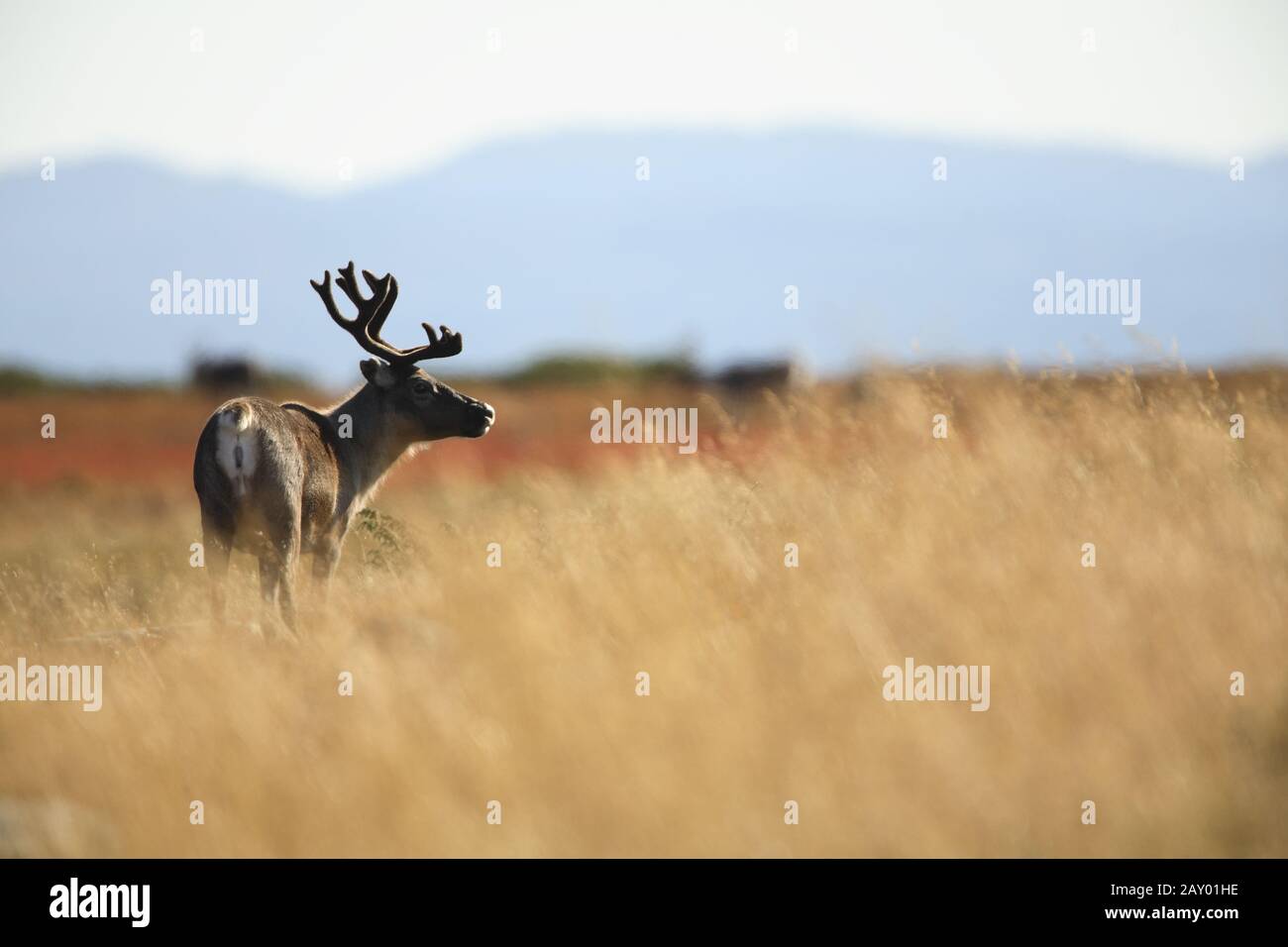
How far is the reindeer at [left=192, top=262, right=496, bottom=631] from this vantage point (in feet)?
30.9

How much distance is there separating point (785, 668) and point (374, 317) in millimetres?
6112

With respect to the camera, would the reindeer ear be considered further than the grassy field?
Yes

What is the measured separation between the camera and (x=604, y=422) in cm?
1120

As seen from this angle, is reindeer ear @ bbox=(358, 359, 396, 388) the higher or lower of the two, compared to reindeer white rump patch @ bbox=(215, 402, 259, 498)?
higher

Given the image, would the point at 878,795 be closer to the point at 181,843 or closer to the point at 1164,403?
the point at 181,843

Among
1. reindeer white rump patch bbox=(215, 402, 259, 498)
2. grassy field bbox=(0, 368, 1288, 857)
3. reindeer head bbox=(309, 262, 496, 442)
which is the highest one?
reindeer head bbox=(309, 262, 496, 442)

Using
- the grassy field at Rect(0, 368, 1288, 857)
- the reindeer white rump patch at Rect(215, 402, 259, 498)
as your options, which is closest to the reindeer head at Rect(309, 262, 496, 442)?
the grassy field at Rect(0, 368, 1288, 857)

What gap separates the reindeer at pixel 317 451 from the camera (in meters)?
9.42

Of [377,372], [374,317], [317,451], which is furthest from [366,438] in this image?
[374,317]

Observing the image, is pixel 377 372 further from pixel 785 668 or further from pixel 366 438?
pixel 785 668

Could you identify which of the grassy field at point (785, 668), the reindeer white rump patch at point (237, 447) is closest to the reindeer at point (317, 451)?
the reindeer white rump patch at point (237, 447)

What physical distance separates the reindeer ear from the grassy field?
1.66 metres

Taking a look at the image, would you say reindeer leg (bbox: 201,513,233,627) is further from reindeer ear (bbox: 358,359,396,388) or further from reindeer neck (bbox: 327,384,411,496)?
reindeer ear (bbox: 358,359,396,388)

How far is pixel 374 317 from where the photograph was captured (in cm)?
1111
